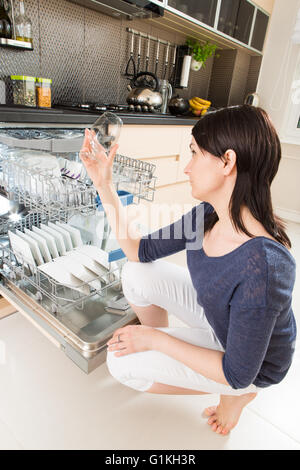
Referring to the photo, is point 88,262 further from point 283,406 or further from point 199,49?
point 199,49

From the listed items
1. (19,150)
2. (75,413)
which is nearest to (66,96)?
(19,150)

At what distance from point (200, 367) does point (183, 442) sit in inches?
13.9

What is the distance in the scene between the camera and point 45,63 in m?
1.87

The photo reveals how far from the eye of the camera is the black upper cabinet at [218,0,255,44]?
2.52 meters

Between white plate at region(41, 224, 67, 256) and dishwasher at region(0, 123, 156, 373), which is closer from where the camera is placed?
dishwasher at region(0, 123, 156, 373)

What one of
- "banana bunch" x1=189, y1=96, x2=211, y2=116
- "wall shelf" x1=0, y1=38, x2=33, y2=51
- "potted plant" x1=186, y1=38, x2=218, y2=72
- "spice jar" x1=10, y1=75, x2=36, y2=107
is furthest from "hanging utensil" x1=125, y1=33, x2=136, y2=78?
"spice jar" x1=10, y1=75, x2=36, y2=107

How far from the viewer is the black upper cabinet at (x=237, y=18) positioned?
2.52m

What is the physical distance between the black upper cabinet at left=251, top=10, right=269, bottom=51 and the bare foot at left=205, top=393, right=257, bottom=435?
3157mm

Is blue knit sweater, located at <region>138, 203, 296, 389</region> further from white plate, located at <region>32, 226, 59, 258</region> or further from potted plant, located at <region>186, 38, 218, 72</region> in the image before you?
potted plant, located at <region>186, 38, 218, 72</region>

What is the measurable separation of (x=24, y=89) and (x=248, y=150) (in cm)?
133

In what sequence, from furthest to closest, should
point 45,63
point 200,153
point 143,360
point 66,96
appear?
point 66,96 → point 45,63 → point 143,360 → point 200,153

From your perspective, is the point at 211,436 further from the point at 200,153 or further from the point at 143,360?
the point at 200,153

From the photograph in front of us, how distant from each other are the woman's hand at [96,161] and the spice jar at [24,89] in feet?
2.74

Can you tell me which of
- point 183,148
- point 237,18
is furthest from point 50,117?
point 237,18
